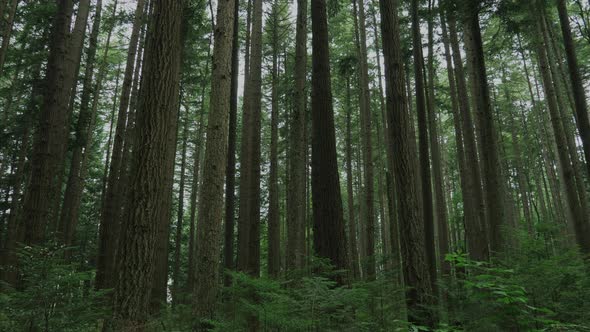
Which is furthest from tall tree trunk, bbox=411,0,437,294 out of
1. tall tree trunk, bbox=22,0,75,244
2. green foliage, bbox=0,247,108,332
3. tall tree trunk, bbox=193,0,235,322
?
tall tree trunk, bbox=22,0,75,244

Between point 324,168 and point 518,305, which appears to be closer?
point 518,305

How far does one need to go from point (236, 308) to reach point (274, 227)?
8703 mm

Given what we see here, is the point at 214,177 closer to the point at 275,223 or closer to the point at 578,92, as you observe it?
the point at 275,223

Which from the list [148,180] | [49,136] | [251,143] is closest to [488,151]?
[251,143]

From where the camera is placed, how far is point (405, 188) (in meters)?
6.33

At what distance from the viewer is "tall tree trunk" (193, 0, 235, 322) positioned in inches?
226

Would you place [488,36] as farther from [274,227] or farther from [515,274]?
[515,274]

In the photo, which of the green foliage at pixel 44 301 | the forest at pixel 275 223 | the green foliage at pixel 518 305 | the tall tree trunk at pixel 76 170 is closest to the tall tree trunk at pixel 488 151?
the forest at pixel 275 223

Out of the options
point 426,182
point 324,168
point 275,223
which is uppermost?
point 426,182

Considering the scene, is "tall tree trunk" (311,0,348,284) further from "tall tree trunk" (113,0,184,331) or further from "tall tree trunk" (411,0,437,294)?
"tall tree trunk" (411,0,437,294)

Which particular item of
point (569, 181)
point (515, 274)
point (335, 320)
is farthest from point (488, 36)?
point (335, 320)

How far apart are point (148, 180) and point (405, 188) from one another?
4.12 m

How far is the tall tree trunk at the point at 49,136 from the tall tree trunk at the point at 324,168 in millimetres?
5767

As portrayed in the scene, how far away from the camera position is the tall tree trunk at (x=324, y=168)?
6.54m
